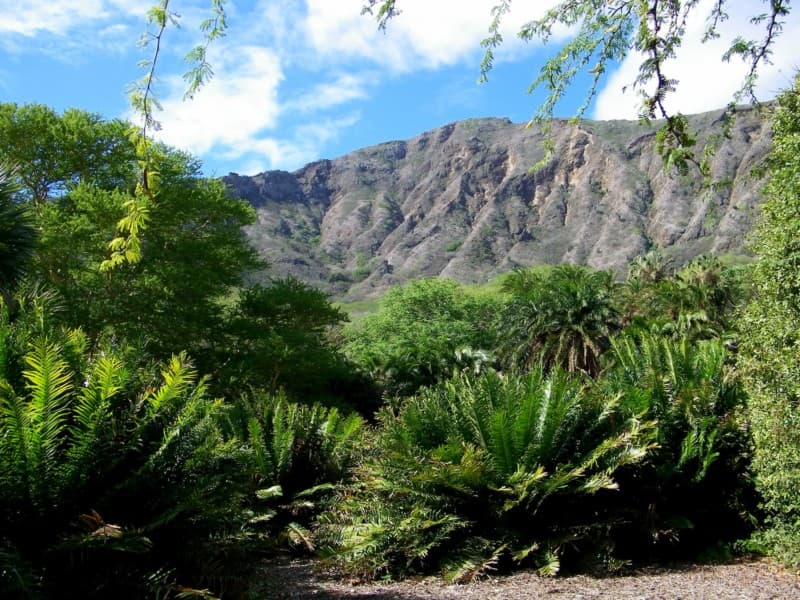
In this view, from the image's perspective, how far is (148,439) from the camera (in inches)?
174

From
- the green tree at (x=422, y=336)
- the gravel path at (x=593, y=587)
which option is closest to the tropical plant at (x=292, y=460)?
the gravel path at (x=593, y=587)

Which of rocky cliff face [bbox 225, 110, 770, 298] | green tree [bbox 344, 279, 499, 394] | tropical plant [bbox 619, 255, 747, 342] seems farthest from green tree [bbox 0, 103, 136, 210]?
rocky cliff face [bbox 225, 110, 770, 298]

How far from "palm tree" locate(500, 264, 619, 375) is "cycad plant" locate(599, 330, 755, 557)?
2003 cm

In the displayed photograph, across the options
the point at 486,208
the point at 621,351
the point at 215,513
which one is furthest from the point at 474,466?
the point at 486,208

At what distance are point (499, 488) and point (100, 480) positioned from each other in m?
4.39

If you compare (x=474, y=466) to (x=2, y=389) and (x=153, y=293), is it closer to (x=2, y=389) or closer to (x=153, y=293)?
(x=2, y=389)

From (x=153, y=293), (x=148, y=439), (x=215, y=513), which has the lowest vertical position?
(x=215, y=513)

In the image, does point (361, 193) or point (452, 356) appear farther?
point (361, 193)

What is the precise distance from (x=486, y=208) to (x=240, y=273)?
424ft

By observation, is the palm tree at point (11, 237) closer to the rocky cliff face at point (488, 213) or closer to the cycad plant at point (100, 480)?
the cycad plant at point (100, 480)

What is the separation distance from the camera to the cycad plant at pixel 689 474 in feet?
25.2

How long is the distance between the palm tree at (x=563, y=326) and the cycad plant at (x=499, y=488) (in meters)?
21.1

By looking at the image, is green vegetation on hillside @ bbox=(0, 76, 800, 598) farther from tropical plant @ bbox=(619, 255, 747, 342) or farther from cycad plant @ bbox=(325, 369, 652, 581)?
tropical plant @ bbox=(619, 255, 747, 342)

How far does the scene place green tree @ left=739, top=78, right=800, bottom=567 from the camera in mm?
6477
